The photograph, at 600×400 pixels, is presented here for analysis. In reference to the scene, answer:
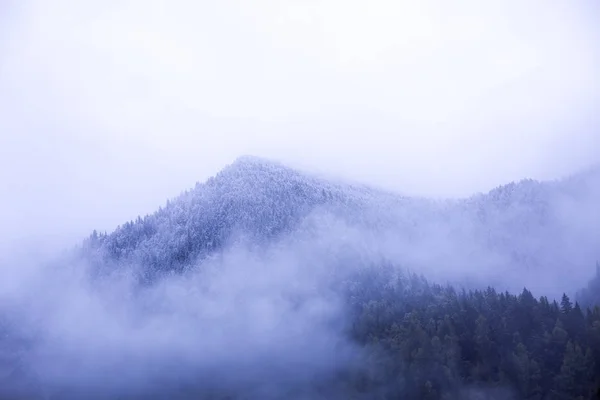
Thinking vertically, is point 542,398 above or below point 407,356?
below

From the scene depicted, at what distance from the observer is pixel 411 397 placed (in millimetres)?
185000

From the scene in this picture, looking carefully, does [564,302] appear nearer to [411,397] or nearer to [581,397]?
[581,397]

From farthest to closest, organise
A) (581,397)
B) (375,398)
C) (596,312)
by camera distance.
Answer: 1. (375,398)
2. (596,312)
3. (581,397)

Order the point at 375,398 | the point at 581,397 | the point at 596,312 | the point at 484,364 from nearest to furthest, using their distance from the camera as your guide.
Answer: the point at 581,397
the point at 596,312
the point at 484,364
the point at 375,398

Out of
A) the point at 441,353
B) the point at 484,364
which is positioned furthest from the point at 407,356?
the point at 484,364

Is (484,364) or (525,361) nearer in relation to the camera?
(525,361)

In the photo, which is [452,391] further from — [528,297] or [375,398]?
[528,297]

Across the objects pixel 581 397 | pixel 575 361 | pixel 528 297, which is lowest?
pixel 581 397

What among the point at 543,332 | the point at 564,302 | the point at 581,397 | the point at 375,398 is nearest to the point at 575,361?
the point at 581,397

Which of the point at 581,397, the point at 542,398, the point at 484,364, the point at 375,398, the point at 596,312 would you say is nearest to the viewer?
the point at 581,397

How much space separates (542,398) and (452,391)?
28.5 metres

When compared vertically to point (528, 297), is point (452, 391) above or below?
below

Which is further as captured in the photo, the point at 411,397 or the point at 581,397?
the point at 411,397

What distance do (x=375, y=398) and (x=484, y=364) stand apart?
4132 centimetres
